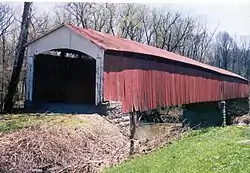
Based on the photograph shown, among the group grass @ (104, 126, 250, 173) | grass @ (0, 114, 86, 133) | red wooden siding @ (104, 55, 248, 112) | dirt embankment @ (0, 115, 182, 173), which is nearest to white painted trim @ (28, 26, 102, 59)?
red wooden siding @ (104, 55, 248, 112)


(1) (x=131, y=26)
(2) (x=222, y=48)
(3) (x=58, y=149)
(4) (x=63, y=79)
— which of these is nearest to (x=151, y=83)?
(4) (x=63, y=79)

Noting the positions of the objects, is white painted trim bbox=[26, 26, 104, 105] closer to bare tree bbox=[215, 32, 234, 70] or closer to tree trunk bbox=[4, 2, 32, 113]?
tree trunk bbox=[4, 2, 32, 113]

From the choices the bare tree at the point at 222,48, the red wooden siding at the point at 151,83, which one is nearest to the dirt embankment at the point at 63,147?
the red wooden siding at the point at 151,83

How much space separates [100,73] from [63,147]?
483cm

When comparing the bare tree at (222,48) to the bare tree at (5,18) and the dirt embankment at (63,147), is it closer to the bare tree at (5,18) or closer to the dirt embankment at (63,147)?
the bare tree at (5,18)

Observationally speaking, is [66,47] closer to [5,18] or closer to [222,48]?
[5,18]

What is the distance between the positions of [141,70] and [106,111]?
361 centimetres

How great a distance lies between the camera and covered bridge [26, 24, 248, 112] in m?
13.7

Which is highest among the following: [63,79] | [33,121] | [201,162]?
[63,79]

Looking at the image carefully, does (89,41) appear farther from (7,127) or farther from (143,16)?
(143,16)

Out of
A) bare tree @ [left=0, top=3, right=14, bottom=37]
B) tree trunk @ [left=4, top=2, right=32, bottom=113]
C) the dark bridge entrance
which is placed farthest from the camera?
bare tree @ [left=0, top=3, right=14, bottom=37]

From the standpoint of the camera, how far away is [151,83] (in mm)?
16828

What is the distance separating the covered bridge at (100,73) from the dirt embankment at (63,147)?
9.22 ft

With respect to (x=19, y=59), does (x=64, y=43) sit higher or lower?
higher
